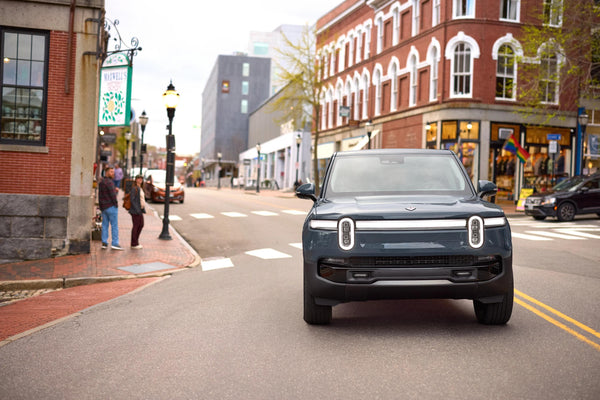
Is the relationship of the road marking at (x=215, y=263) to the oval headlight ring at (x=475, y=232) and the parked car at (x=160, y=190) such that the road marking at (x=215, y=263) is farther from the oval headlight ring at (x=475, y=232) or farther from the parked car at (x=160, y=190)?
the parked car at (x=160, y=190)

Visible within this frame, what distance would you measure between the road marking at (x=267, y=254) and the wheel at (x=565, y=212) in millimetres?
13061

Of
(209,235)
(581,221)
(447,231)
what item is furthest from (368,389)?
(581,221)

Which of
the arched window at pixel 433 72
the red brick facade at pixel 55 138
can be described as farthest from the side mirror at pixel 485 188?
the arched window at pixel 433 72

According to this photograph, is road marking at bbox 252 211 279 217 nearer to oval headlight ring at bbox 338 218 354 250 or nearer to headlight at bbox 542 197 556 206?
headlight at bbox 542 197 556 206

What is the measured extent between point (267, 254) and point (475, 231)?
8.38 m

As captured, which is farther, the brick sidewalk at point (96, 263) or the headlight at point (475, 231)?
the brick sidewalk at point (96, 263)

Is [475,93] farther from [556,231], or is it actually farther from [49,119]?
[49,119]

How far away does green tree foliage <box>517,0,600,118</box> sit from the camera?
2797 centimetres

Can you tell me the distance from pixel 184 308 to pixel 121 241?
26.6 ft

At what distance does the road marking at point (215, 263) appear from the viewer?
→ 39.0 feet

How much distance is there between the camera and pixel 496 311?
605 centimetres

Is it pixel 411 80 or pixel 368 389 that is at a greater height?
pixel 411 80

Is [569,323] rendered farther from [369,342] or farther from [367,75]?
[367,75]

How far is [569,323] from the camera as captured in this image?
6.37 m
